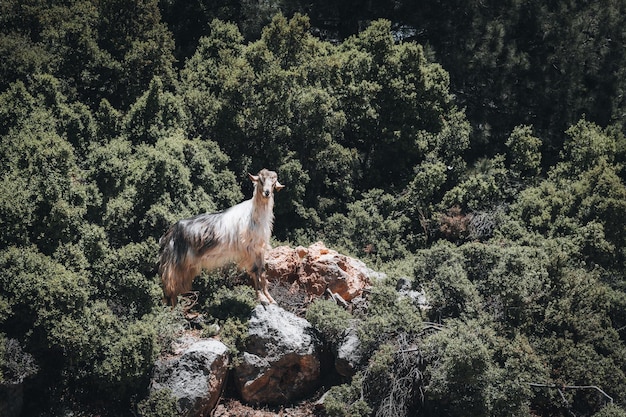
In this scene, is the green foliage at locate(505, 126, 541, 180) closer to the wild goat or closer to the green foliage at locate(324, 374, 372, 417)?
the wild goat

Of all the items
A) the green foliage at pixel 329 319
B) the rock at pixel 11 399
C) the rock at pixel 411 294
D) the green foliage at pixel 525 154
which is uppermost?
the green foliage at pixel 525 154

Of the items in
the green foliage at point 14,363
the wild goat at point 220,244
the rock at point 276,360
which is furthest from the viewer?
the wild goat at point 220,244

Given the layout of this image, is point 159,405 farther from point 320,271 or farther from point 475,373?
Answer: point 475,373

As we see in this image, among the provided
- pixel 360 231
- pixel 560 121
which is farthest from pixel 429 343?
pixel 560 121

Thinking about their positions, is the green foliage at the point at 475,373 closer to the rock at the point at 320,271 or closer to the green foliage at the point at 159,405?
the rock at the point at 320,271

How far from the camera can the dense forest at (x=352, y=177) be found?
449 inches

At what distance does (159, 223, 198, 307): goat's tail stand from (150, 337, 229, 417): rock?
4.28 ft

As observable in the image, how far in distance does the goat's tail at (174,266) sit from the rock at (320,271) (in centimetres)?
167

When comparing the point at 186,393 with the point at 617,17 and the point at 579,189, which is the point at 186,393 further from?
the point at 617,17

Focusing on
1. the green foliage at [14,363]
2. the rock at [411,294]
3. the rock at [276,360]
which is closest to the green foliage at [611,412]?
the rock at [411,294]

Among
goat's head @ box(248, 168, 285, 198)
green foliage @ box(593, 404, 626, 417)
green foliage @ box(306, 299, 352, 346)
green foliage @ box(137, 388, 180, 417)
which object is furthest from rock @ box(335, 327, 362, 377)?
green foliage @ box(593, 404, 626, 417)

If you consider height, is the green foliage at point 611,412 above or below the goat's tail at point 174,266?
below

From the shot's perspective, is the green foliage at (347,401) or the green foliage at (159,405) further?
the green foliage at (347,401)

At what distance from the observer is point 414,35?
20.9 metres
